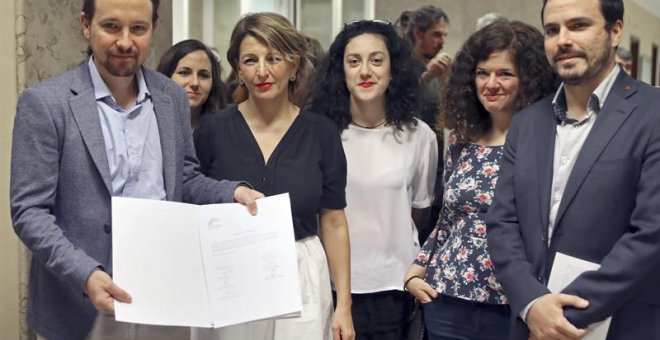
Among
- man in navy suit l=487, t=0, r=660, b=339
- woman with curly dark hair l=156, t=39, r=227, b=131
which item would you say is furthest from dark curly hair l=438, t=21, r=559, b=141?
woman with curly dark hair l=156, t=39, r=227, b=131

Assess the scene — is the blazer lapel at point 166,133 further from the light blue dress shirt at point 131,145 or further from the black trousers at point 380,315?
the black trousers at point 380,315

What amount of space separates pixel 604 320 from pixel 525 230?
31 cm

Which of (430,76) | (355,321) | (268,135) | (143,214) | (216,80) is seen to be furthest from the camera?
(430,76)

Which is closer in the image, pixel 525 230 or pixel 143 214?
pixel 143 214

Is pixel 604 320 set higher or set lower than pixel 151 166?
lower

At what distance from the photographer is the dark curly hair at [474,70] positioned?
244 centimetres

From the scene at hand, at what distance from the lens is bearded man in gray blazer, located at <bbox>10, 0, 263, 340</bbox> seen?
1.74 m

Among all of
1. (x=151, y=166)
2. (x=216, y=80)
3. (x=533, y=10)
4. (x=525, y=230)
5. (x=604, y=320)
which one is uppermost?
(x=533, y=10)

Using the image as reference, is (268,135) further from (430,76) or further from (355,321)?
(430,76)

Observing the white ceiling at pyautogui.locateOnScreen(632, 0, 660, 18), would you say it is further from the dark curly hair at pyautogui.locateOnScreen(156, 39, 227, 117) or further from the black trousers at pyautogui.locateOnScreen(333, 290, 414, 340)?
the black trousers at pyautogui.locateOnScreen(333, 290, 414, 340)

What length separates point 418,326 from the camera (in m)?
2.79

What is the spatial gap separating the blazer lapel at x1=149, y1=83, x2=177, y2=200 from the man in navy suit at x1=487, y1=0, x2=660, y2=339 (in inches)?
34.6

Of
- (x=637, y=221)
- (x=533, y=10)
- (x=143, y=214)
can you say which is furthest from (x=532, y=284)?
(x=533, y=10)

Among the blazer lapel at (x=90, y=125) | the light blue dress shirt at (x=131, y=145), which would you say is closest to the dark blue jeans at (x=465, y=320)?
the light blue dress shirt at (x=131, y=145)
